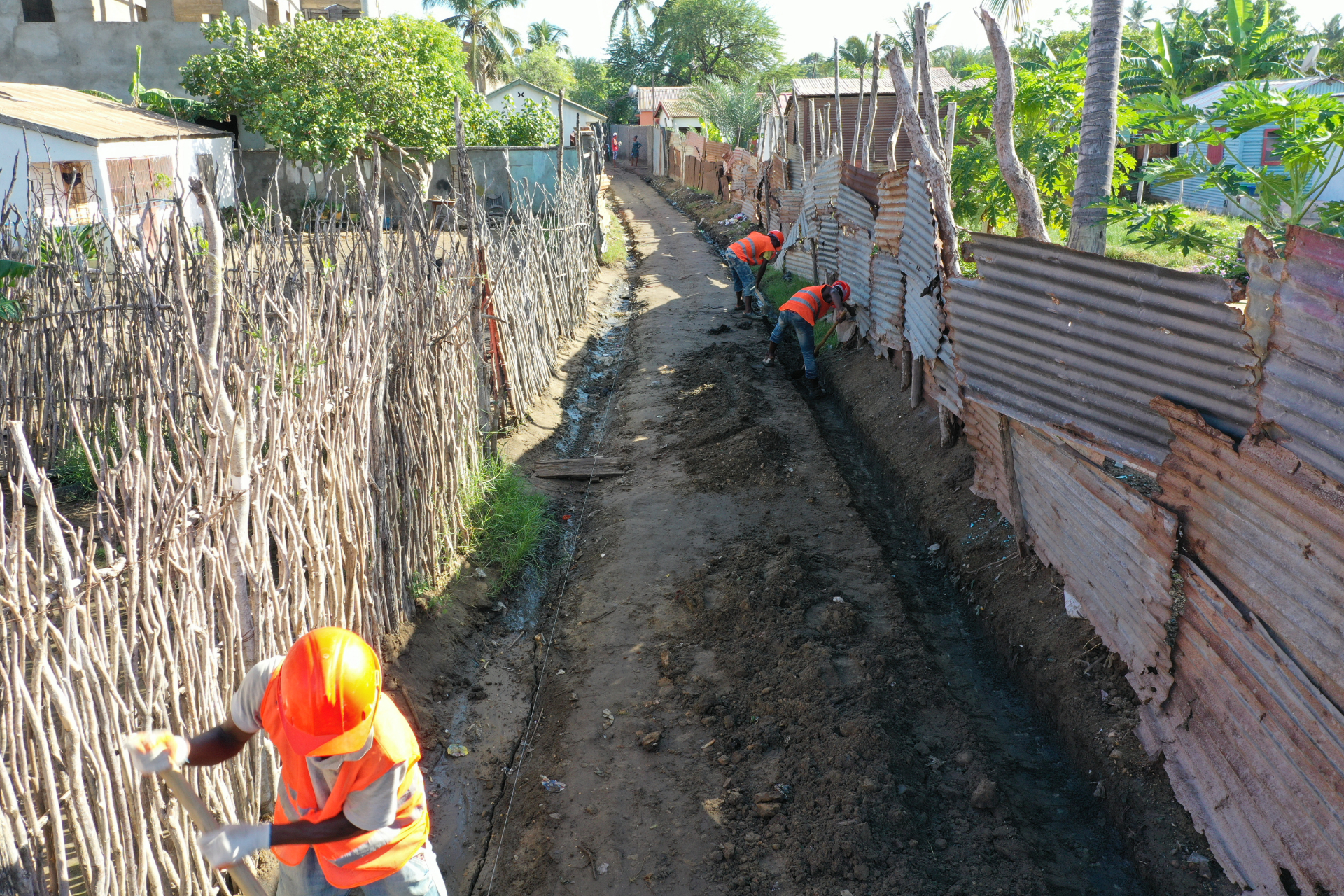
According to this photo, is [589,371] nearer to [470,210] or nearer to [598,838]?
[470,210]

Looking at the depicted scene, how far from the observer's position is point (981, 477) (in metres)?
5.77

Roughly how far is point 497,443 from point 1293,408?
5783 mm

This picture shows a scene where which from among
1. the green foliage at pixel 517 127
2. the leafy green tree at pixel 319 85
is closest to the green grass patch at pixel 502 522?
the leafy green tree at pixel 319 85

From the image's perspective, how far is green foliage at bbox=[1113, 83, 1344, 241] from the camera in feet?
14.8

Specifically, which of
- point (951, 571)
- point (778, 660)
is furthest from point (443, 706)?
point (951, 571)

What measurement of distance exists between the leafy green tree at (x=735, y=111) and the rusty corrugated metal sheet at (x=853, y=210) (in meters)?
21.5

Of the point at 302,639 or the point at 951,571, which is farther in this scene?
the point at 951,571

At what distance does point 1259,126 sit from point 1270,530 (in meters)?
2.89

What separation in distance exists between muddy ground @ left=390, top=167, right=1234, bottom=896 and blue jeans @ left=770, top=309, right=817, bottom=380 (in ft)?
7.25

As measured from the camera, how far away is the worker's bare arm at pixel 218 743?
8.69 feet

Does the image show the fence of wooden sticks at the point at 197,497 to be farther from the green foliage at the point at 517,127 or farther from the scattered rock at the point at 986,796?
the green foliage at the point at 517,127

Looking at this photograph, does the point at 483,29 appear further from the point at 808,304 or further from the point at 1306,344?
the point at 1306,344

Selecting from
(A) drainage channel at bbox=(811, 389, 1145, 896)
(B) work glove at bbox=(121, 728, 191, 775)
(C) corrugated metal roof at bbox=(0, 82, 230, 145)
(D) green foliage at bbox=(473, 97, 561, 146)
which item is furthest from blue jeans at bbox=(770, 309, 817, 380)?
(D) green foliage at bbox=(473, 97, 561, 146)

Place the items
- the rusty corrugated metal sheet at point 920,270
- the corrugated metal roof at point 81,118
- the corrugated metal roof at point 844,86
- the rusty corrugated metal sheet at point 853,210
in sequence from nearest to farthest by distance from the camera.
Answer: the rusty corrugated metal sheet at point 920,270 < the rusty corrugated metal sheet at point 853,210 < the corrugated metal roof at point 81,118 < the corrugated metal roof at point 844,86
